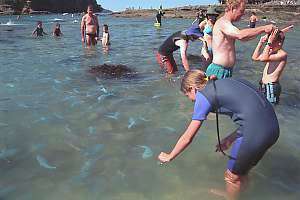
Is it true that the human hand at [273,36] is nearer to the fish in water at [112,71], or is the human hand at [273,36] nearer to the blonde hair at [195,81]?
the blonde hair at [195,81]

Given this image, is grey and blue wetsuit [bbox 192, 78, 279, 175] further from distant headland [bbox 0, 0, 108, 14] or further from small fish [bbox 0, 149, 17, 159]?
distant headland [bbox 0, 0, 108, 14]

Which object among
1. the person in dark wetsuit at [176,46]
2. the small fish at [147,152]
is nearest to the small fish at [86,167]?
the small fish at [147,152]

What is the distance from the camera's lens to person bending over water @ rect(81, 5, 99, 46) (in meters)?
18.0

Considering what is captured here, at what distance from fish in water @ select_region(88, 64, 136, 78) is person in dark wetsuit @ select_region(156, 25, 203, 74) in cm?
118

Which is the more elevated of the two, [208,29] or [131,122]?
[208,29]

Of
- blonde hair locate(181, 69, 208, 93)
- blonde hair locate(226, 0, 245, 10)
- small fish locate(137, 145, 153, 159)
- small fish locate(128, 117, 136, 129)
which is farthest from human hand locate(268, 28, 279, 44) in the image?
small fish locate(128, 117, 136, 129)

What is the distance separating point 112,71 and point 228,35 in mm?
7063

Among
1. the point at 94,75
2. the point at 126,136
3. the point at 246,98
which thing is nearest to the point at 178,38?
the point at 94,75

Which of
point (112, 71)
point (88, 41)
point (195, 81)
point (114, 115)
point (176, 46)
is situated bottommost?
point (114, 115)

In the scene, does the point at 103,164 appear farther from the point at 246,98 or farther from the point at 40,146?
the point at 246,98

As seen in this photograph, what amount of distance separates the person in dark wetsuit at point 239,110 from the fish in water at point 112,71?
7863mm

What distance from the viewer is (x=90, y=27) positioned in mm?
18156

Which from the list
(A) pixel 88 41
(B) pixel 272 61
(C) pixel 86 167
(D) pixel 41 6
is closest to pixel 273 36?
(B) pixel 272 61

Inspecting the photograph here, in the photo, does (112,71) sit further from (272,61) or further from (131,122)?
(272,61)
